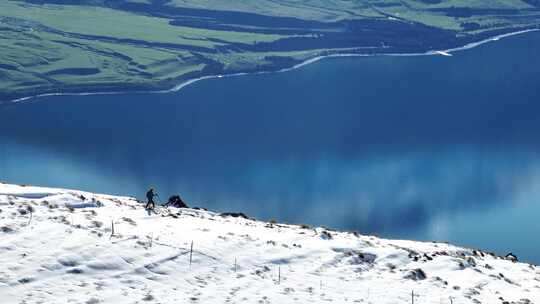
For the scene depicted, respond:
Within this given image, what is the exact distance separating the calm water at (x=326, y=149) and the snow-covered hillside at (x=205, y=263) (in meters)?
51.3

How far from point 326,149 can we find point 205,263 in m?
96.4

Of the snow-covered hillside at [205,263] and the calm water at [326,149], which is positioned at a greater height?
the snow-covered hillside at [205,263]

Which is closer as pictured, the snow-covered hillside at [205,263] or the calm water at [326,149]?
the snow-covered hillside at [205,263]

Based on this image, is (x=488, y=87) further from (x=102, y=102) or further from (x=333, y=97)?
(x=102, y=102)

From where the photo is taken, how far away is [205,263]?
31078 mm

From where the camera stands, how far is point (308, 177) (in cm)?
11238

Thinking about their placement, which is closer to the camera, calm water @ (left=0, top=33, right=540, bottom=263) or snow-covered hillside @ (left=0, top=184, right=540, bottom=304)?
snow-covered hillside @ (left=0, top=184, right=540, bottom=304)

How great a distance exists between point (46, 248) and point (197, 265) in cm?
510

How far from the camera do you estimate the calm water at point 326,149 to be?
3858 inches

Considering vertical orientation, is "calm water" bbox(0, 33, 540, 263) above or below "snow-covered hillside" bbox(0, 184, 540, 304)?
below

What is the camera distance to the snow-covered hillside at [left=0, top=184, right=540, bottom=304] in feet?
91.6

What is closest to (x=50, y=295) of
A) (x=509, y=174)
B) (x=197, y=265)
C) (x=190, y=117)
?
(x=197, y=265)

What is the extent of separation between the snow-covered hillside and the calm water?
51.3m

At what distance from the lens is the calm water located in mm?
98000
